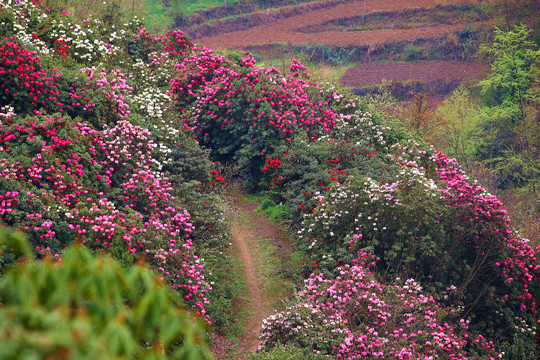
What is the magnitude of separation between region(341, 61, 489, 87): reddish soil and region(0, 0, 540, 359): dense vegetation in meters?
25.9

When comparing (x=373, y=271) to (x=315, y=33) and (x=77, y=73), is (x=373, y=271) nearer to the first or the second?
(x=77, y=73)

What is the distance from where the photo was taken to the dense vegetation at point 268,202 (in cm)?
923

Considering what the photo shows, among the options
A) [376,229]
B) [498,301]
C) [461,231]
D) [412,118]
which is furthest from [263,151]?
[412,118]

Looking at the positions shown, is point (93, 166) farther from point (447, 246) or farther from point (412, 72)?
point (412, 72)

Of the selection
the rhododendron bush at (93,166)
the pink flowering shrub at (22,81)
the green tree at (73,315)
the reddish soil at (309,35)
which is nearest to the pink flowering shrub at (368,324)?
the rhododendron bush at (93,166)

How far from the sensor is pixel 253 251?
520 inches

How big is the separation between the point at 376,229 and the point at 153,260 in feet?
16.2

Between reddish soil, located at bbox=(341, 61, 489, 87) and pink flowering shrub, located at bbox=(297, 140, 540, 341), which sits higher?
reddish soil, located at bbox=(341, 61, 489, 87)

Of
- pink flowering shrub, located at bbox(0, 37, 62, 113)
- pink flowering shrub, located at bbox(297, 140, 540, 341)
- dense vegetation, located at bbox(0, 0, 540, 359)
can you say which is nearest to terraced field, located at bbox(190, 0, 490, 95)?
dense vegetation, located at bbox(0, 0, 540, 359)

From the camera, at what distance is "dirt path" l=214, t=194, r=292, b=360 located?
10.4m

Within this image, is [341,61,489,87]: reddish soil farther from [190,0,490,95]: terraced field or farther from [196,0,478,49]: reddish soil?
[196,0,478,49]: reddish soil

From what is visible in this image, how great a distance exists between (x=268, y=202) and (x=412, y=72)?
31.9 meters

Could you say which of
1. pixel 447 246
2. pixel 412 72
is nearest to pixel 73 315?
pixel 447 246

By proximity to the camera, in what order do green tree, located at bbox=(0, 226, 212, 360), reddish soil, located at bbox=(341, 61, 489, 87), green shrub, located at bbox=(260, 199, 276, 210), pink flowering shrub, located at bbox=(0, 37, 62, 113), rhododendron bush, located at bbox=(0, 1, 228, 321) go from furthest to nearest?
reddish soil, located at bbox=(341, 61, 489, 87)
green shrub, located at bbox=(260, 199, 276, 210)
pink flowering shrub, located at bbox=(0, 37, 62, 113)
rhododendron bush, located at bbox=(0, 1, 228, 321)
green tree, located at bbox=(0, 226, 212, 360)
